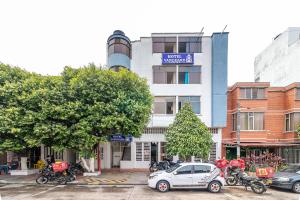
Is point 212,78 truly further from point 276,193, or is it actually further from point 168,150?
point 276,193

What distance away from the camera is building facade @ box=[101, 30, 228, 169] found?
20906 mm

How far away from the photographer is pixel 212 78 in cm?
2109

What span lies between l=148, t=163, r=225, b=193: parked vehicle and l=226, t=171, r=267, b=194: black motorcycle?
5.23ft

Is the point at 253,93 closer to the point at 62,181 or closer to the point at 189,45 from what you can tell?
the point at 189,45

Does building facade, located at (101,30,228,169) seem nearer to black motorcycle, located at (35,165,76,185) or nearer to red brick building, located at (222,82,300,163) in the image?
red brick building, located at (222,82,300,163)

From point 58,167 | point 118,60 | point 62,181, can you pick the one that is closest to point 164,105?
point 118,60

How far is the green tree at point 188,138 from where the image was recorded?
17125mm

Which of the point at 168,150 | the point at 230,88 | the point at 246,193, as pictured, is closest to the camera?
the point at 246,193

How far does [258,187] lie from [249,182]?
1.64 feet

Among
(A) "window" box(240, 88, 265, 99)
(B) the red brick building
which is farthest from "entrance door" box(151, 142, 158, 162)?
(A) "window" box(240, 88, 265, 99)

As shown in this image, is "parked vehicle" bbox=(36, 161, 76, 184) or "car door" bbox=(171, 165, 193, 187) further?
"parked vehicle" bbox=(36, 161, 76, 184)

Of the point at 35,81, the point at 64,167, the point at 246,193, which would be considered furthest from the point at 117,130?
the point at 246,193

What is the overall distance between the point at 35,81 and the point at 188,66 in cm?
1332

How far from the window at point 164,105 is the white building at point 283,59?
17.0m
